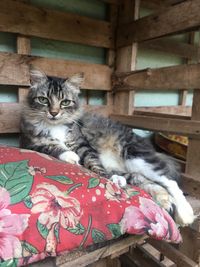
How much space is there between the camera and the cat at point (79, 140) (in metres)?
1.10

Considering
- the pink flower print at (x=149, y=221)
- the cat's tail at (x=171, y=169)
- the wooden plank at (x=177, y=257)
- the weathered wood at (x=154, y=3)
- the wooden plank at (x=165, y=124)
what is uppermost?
the weathered wood at (x=154, y=3)

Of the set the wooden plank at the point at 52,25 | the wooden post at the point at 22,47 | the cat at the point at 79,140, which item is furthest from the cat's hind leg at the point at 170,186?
the wooden plank at the point at 52,25

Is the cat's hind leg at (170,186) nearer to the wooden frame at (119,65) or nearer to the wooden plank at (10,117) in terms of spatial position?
the wooden frame at (119,65)

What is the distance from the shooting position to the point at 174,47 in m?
1.94

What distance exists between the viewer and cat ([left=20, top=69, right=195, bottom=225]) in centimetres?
110

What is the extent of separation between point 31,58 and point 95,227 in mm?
1017

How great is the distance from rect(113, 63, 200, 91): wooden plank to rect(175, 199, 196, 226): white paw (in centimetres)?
52

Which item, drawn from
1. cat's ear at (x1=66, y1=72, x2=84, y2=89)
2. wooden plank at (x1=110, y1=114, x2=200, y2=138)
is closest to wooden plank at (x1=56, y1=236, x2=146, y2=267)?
wooden plank at (x1=110, y1=114, x2=200, y2=138)

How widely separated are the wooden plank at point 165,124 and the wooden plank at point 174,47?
66 centimetres

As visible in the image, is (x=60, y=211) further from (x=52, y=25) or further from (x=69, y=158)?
(x=52, y=25)

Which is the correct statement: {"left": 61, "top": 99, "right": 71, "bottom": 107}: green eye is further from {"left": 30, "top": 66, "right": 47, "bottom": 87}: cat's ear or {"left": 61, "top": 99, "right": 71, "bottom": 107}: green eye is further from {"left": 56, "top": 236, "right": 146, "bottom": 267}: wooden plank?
{"left": 56, "top": 236, "right": 146, "bottom": 267}: wooden plank

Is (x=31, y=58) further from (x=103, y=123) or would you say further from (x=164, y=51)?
(x=164, y=51)

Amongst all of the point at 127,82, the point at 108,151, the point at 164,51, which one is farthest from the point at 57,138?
the point at 164,51

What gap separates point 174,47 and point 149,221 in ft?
5.24
